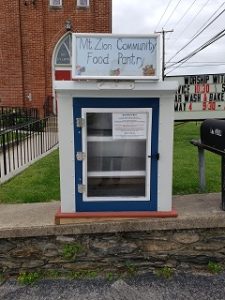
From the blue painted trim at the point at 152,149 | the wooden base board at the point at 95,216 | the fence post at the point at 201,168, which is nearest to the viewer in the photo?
the blue painted trim at the point at 152,149

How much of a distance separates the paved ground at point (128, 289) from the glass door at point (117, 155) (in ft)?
2.67

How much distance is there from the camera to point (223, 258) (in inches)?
140

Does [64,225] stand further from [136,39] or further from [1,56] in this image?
[1,56]

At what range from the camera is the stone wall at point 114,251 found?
347 centimetres

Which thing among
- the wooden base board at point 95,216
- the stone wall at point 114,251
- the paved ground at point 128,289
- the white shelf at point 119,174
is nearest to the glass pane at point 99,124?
the white shelf at point 119,174

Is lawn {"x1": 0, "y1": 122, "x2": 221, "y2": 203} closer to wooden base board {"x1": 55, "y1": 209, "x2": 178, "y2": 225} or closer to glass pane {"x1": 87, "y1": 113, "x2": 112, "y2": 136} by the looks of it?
wooden base board {"x1": 55, "y1": 209, "x2": 178, "y2": 225}

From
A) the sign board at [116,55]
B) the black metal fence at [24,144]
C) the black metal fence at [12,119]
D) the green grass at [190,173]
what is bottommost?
the green grass at [190,173]

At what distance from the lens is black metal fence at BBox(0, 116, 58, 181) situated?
24.9ft

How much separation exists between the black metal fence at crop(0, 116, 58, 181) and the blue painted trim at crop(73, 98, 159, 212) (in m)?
3.38

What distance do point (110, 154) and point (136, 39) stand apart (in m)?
1.17

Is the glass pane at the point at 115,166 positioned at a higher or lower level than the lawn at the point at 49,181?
higher

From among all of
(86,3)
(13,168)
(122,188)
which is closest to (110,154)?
(122,188)

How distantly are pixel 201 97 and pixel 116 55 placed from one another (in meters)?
8.74

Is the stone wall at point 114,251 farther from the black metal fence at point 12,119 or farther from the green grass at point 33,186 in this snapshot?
the black metal fence at point 12,119
